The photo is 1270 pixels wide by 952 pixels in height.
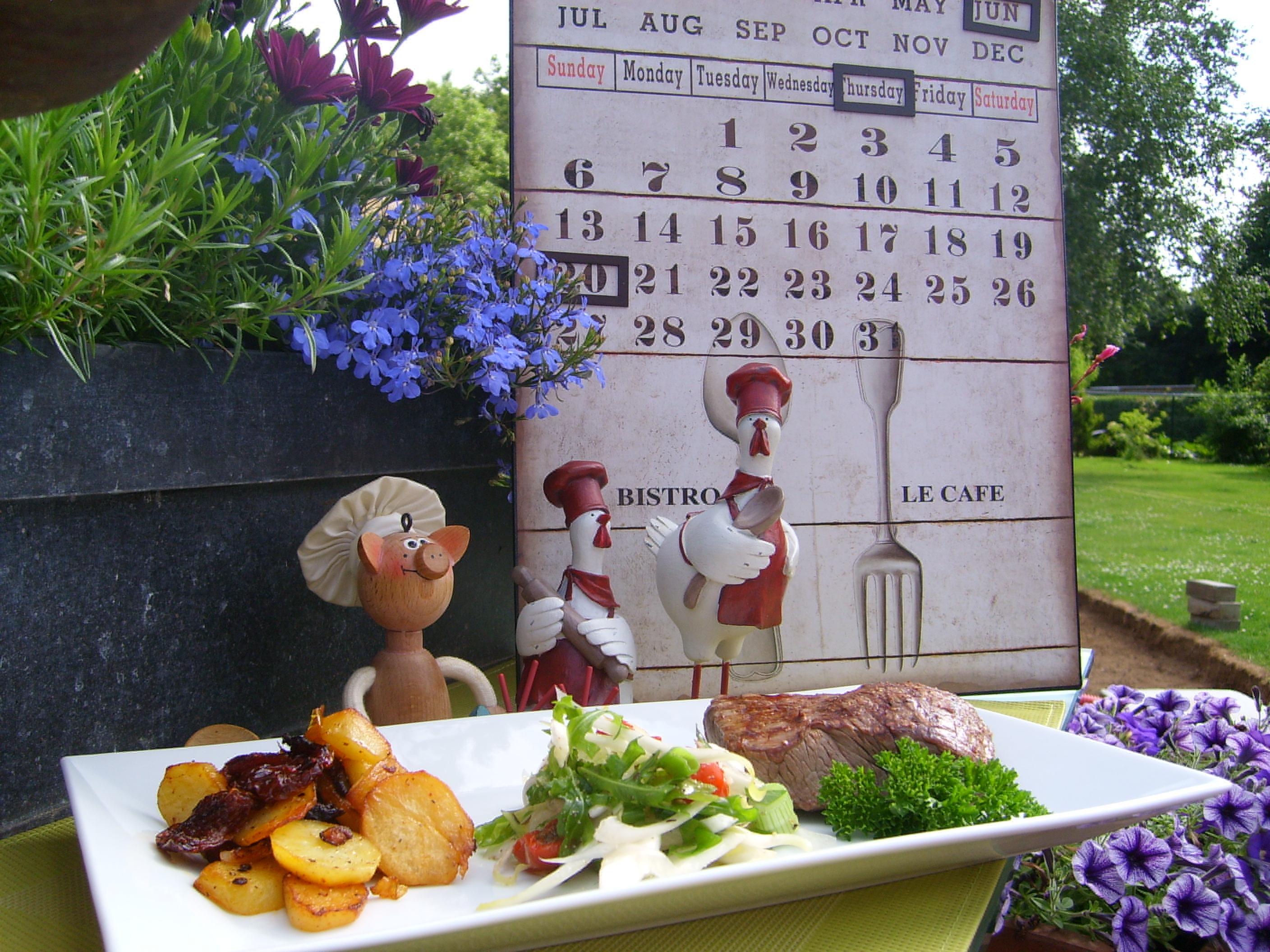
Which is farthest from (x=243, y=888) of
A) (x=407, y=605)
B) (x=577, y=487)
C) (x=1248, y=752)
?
(x=1248, y=752)

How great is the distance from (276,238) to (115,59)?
2.19ft

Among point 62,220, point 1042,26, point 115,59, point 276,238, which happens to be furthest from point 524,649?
point 1042,26

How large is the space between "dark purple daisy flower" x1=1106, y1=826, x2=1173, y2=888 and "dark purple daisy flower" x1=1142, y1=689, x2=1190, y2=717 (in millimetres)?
365

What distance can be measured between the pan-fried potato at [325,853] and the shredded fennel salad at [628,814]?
93 millimetres

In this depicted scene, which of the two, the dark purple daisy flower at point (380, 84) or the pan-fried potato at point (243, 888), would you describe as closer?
the pan-fried potato at point (243, 888)

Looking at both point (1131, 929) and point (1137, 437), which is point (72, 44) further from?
point (1137, 437)

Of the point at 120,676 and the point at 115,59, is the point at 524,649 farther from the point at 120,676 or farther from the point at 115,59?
the point at 115,59

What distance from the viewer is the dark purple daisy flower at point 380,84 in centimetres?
105

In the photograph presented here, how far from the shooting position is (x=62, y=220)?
76cm

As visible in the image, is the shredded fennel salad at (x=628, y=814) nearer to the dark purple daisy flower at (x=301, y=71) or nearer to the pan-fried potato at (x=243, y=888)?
the pan-fried potato at (x=243, y=888)

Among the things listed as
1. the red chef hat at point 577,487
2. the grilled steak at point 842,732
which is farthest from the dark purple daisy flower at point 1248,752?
the red chef hat at point 577,487

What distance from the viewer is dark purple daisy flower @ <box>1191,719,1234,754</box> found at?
1.14m

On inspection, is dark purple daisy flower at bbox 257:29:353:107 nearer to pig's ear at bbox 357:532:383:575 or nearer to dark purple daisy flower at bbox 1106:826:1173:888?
pig's ear at bbox 357:532:383:575

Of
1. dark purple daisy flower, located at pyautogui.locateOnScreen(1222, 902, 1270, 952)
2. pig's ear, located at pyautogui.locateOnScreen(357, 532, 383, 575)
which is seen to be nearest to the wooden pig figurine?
pig's ear, located at pyautogui.locateOnScreen(357, 532, 383, 575)
